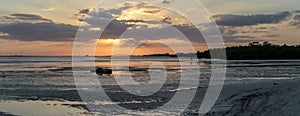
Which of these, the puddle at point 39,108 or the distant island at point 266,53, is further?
the distant island at point 266,53

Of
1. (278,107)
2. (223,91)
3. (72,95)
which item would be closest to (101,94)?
(72,95)

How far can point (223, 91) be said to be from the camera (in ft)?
75.6

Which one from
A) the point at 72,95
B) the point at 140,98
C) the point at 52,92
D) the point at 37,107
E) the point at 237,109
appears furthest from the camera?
the point at 52,92

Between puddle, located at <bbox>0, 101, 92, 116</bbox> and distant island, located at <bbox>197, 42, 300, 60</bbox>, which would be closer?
puddle, located at <bbox>0, 101, 92, 116</bbox>

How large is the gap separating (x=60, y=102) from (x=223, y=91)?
32.2 feet

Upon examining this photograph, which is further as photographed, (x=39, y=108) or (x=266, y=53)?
(x=266, y=53)

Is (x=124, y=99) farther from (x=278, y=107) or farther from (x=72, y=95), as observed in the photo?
(x=278, y=107)

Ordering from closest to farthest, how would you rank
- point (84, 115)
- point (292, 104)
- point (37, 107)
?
point (292, 104) → point (84, 115) → point (37, 107)

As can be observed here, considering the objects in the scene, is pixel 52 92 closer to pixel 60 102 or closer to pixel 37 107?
pixel 60 102

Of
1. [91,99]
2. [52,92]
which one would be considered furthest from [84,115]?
[52,92]

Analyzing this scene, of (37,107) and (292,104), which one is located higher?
(292,104)

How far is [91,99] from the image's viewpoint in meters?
20.4

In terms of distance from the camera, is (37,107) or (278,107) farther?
(37,107)

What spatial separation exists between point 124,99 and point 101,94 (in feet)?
9.29
